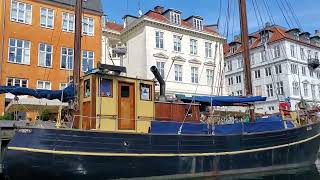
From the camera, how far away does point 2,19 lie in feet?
86.7

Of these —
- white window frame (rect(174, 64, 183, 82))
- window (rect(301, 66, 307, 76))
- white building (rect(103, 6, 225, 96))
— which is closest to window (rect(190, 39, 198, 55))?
white building (rect(103, 6, 225, 96))

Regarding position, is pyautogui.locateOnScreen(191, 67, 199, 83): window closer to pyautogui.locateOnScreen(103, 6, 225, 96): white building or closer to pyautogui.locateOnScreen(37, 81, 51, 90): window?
pyautogui.locateOnScreen(103, 6, 225, 96): white building

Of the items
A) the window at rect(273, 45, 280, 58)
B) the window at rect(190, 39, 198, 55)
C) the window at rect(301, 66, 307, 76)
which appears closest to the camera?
the window at rect(190, 39, 198, 55)

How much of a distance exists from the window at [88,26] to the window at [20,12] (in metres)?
4.19

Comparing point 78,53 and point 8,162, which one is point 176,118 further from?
point 8,162

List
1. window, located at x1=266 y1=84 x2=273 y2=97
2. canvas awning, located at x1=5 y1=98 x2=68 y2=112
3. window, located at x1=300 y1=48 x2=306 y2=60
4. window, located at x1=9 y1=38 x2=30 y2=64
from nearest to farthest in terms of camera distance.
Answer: canvas awning, located at x1=5 y1=98 x2=68 y2=112
window, located at x1=9 y1=38 x2=30 y2=64
window, located at x1=266 y1=84 x2=273 y2=97
window, located at x1=300 y1=48 x2=306 y2=60

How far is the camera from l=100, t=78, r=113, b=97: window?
1443 centimetres

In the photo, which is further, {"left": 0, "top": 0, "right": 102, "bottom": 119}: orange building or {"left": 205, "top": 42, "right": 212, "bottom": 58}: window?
{"left": 205, "top": 42, "right": 212, "bottom": 58}: window

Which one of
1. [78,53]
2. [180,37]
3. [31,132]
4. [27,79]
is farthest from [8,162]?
[180,37]

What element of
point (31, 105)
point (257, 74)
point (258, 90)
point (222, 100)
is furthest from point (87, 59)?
point (257, 74)

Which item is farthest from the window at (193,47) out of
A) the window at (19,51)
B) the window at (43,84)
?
the window at (19,51)

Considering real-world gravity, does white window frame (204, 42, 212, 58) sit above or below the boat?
above

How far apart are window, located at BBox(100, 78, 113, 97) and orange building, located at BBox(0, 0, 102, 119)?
13087mm

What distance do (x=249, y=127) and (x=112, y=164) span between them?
6622mm
